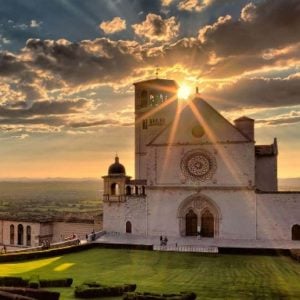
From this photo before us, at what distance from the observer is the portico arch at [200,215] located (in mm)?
42875

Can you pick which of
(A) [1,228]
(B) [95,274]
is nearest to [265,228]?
(B) [95,274]

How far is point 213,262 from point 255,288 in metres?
8.60

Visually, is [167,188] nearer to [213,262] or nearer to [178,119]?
[178,119]

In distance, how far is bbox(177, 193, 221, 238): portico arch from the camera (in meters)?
42.9

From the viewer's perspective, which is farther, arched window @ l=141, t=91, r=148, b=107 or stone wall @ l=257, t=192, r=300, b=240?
arched window @ l=141, t=91, r=148, b=107

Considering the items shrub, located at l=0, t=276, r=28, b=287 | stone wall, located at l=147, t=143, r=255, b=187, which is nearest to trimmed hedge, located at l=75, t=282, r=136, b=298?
shrub, located at l=0, t=276, r=28, b=287

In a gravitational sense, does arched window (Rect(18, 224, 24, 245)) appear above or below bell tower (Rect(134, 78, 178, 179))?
below

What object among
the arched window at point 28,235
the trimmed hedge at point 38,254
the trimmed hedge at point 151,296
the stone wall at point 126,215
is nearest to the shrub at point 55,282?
the trimmed hedge at point 151,296

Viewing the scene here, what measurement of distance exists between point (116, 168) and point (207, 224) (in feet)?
35.6

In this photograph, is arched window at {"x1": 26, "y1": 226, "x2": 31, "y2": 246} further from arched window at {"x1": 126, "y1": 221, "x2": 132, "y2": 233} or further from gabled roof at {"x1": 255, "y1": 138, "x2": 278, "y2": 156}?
gabled roof at {"x1": 255, "y1": 138, "x2": 278, "y2": 156}

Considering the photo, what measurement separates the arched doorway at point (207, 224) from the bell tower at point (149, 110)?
37.2 feet

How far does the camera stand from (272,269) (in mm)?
29422

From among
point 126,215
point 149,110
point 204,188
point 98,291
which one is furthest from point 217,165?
point 98,291

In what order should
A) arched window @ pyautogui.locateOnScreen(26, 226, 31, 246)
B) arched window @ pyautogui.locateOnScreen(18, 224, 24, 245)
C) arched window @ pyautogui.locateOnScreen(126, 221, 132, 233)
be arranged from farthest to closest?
arched window @ pyautogui.locateOnScreen(18, 224, 24, 245) < arched window @ pyautogui.locateOnScreen(26, 226, 31, 246) < arched window @ pyautogui.locateOnScreen(126, 221, 132, 233)
